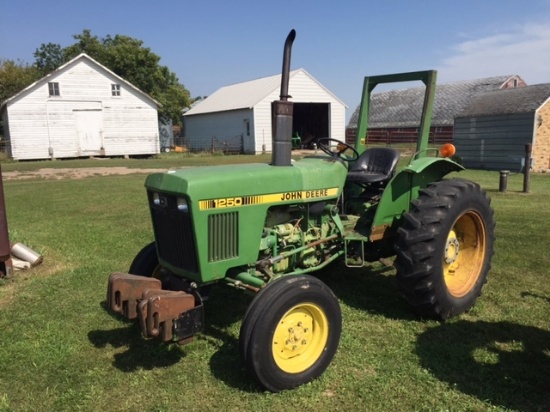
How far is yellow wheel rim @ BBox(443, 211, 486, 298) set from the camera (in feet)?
14.4

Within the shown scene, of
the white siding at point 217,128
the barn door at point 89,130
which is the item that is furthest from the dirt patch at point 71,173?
the white siding at point 217,128

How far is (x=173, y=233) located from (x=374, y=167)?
7.21ft

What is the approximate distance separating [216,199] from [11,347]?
2033 mm

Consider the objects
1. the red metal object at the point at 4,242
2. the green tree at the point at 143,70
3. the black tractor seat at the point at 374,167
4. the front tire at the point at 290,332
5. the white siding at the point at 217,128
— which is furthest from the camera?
the green tree at the point at 143,70

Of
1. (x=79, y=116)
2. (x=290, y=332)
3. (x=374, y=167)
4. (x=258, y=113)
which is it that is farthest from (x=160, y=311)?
(x=258, y=113)

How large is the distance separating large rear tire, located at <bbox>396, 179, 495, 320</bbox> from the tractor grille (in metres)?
1.39

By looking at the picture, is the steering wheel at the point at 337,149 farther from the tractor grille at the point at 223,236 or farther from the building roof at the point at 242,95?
the building roof at the point at 242,95

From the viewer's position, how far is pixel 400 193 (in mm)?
4328

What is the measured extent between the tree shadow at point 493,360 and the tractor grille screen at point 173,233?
1797 millimetres

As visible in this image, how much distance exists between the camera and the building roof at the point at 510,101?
56.6ft

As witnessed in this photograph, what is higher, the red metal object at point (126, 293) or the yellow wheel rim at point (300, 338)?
the red metal object at point (126, 293)

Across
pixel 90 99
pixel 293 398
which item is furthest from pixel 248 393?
pixel 90 99

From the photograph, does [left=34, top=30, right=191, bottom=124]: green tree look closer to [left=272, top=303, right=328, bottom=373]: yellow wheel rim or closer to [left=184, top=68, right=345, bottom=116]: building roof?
[left=184, top=68, right=345, bottom=116]: building roof

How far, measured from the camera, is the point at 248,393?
304 cm
